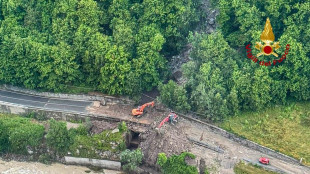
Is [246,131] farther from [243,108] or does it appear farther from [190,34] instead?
[190,34]

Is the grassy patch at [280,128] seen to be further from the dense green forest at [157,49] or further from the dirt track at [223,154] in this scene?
the dirt track at [223,154]

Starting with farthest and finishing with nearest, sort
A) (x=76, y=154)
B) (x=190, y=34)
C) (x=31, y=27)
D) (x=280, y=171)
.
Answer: (x=31, y=27) → (x=190, y=34) → (x=76, y=154) → (x=280, y=171)

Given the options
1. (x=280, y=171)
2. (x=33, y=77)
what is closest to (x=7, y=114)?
(x=33, y=77)

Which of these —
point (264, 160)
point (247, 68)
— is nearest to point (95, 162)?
point (264, 160)

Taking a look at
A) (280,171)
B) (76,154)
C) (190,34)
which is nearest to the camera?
(280,171)

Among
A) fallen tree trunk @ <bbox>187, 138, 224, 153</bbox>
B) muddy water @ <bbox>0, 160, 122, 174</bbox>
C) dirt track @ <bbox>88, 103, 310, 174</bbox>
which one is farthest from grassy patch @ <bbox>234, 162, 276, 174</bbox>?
muddy water @ <bbox>0, 160, 122, 174</bbox>

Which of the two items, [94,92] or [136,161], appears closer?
[136,161]
